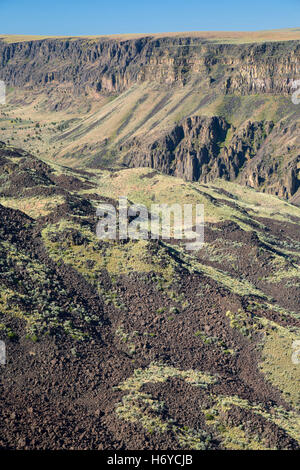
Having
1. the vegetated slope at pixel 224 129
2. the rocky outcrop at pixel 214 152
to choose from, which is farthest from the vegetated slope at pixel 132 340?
the vegetated slope at pixel 224 129

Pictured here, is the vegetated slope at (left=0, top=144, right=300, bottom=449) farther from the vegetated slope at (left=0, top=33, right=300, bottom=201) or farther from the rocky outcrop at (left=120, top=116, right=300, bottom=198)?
the vegetated slope at (left=0, top=33, right=300, bottom=201)

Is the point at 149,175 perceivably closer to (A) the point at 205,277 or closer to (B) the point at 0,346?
(A) the point at 205,277

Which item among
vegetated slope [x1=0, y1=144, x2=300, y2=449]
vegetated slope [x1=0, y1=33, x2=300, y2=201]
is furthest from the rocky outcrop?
vegetated slope [x1=0, y1=144, x2=300, y2=449]

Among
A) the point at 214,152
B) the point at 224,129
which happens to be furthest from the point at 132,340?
the point at 224,129

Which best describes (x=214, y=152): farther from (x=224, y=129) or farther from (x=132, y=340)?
(x=132, y=340)

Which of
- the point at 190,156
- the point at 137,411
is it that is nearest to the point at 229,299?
the point at 137,411

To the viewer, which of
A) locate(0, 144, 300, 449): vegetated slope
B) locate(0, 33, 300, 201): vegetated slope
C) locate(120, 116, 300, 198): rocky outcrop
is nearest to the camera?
locate(0, 144, 300, 449): vegetated slope

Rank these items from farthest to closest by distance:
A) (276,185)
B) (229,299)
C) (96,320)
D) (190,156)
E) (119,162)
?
(119,162) < (190,156) < (276,185) < (229,299) < (96,320)

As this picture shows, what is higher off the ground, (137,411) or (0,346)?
(0,346)
